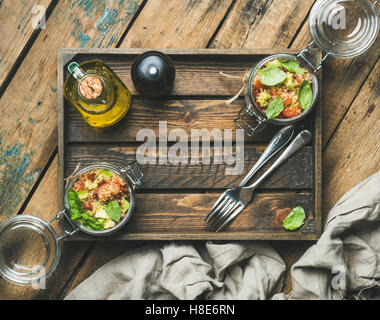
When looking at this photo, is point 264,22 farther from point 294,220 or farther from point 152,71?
point 294,220

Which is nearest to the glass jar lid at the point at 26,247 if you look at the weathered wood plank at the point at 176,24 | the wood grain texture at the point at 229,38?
the wood grain texture at the point at 229,38

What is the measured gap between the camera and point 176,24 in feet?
3.16

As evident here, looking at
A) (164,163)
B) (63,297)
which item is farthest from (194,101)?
(63,297)

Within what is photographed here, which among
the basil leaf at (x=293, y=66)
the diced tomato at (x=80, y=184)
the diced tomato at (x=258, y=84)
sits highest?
the basil leaf at (x=293, y=66)

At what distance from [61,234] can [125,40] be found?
0.49 metres

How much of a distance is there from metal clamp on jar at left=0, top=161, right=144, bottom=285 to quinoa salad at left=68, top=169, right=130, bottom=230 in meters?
0.01

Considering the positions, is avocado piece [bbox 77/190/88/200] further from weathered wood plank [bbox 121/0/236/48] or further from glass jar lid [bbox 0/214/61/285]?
weathered wood plank [bbox 121/0/236/48]

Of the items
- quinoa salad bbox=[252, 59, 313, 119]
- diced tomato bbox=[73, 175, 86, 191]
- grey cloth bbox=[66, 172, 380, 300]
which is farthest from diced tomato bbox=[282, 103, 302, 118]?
diced tomato bbox=[73, 175, 86, 191]

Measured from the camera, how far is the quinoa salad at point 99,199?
850 millimetres

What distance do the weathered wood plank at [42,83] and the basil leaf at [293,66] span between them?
39 cm

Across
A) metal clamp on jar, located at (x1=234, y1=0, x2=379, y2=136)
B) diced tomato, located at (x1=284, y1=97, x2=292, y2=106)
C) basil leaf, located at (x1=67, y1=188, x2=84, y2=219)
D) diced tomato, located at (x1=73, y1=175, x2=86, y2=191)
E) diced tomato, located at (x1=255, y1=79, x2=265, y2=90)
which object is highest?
metal clamp on jar, located at (x1=234, y1=0, x2=379, y2=136)

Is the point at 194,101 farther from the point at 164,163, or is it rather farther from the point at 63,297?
the point at 63,297

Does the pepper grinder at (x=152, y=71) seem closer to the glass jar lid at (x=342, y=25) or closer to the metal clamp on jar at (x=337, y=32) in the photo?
the metal clamp on jar at (x=337, y=32)

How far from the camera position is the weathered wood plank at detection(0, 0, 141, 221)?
0.96 m
